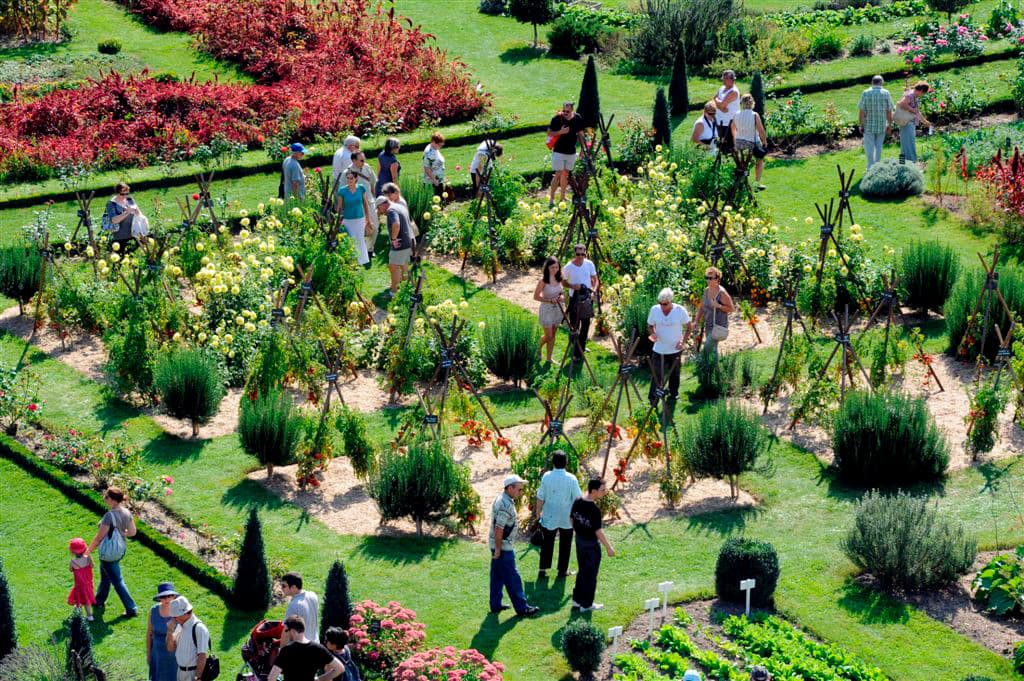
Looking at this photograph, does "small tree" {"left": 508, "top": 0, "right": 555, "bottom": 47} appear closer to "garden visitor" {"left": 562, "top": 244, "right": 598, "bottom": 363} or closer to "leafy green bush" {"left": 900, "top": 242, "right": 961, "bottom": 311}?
"leafy green bush" {"left": 900, "top": 242, "right": 961, "bottom": 311}

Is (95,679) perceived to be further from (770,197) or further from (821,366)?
(770,197)

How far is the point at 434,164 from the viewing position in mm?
26078

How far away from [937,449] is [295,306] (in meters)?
8.24

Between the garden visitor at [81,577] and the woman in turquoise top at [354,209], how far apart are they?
830 centimetres

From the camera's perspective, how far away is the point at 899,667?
1508cm

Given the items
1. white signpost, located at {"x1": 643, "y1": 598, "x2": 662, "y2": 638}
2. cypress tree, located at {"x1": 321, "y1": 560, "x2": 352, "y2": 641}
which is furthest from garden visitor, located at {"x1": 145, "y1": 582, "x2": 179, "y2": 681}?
white signpost, located at {"x1": 643, "y1": 598, "x2": 662, "y2": 638}

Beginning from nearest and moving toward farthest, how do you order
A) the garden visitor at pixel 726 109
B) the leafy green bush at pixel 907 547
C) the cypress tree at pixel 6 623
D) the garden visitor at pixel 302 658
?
1. the garden visitor at pixel 302 658
2. the cypress tree at pixel 6 623
3. the leafy green bush at pixel 907 547
4. the garden visitor at pixel 726 109

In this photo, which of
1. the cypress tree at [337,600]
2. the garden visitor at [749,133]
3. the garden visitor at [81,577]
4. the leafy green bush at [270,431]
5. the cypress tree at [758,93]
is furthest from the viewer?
the cypress tree at [758,93]

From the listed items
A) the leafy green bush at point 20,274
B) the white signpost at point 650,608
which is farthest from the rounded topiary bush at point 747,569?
the leafy green bush at point 20,274

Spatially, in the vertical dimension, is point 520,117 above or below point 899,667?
above

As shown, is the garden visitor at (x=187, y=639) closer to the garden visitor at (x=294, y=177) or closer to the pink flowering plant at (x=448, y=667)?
the pink flowering plant at (x=448, y=667)

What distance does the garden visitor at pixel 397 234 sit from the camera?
23219 mm

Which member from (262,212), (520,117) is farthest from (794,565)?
(520,117)

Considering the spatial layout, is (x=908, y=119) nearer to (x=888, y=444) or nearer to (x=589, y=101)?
(x=589, y=101)
